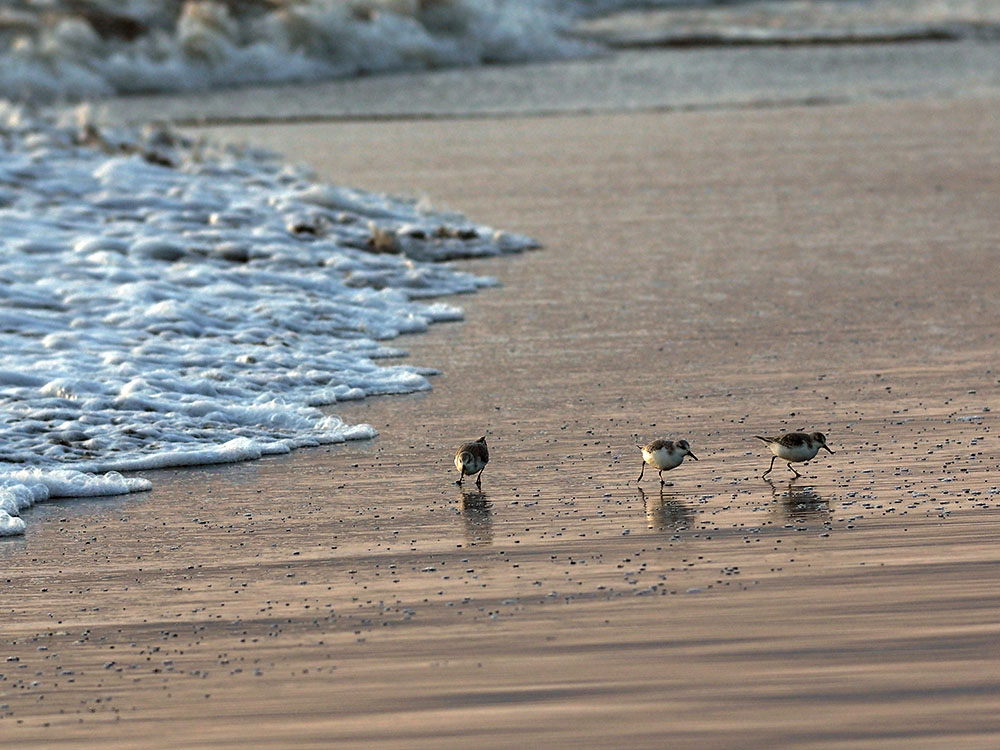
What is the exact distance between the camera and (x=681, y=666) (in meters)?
4.93

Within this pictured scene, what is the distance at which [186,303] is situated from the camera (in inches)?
444

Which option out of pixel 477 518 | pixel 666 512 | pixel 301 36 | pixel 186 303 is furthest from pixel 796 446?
pixel 301 36

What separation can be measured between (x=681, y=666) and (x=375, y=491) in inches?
102

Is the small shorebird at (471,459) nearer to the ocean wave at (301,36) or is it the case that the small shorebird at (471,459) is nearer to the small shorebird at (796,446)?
the small shorebird at (796,446)

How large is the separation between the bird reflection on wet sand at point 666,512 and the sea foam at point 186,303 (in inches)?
79.0

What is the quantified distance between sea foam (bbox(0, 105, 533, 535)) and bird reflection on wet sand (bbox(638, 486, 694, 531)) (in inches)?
79.0

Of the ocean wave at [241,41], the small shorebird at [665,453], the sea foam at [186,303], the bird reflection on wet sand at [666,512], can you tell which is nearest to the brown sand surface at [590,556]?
the bird reflection on wet sand at [666,512]

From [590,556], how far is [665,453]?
3.24ft

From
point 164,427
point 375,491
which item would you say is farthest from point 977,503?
point 164,427

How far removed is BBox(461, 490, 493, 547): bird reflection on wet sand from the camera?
641cm

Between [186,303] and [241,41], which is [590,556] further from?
[241,41]

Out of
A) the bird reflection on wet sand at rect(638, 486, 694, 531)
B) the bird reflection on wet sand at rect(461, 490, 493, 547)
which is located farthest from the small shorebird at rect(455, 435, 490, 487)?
the bird reflection on wet sand at rect(638, 486, 694, 531)

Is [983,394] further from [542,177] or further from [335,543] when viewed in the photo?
[542,177]

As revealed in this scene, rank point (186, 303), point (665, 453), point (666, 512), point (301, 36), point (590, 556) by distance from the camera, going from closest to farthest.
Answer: point (590, 556) < point (666, 512) < point (665, 453) < point (186, 303) < point (301, 36)
